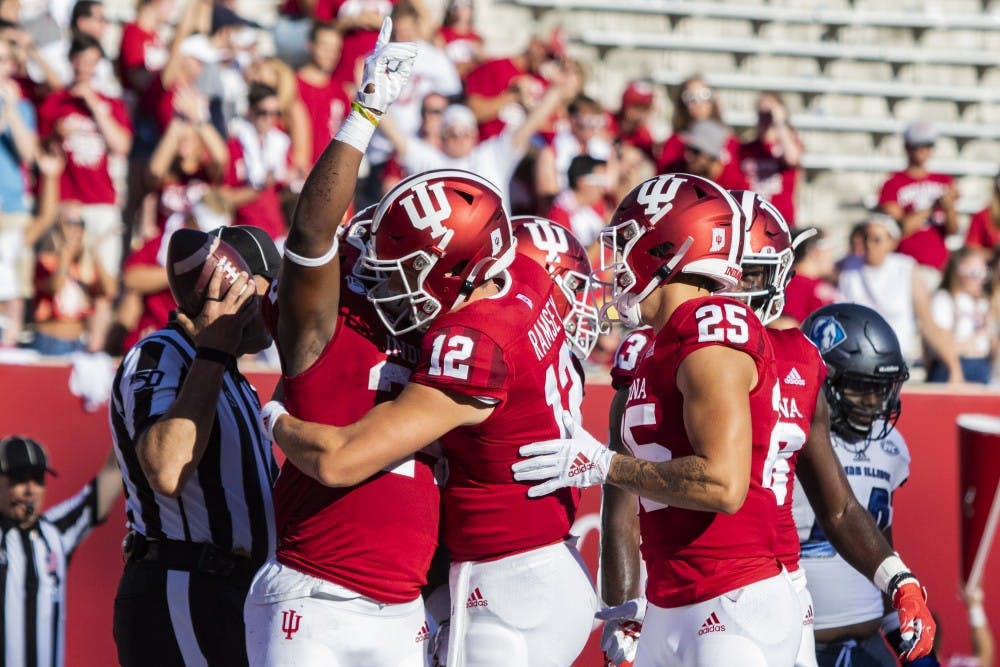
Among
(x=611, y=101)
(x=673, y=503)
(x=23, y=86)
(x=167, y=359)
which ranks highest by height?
(x=611, y=101)

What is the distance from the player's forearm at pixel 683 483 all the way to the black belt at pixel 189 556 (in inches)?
49.2

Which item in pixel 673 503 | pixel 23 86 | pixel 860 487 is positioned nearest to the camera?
pixel 673 503

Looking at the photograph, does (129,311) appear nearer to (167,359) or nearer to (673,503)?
(167,359)

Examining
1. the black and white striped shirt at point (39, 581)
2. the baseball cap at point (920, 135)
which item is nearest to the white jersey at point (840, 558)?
the black and white striped shirt at point (39, 581)

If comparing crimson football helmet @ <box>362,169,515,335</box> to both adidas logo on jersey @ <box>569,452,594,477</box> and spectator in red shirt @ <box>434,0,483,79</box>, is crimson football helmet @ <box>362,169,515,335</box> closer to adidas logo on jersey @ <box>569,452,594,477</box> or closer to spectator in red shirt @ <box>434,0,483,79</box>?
adidas logo on jersey @ <box>569,452,594,477</box>

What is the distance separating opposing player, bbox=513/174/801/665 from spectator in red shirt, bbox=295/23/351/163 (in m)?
5.81

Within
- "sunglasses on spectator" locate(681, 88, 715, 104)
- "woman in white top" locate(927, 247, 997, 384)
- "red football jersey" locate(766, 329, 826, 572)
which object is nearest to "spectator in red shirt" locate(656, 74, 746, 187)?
"sunglasses on spectator" locate(681, 88, 715, 104)

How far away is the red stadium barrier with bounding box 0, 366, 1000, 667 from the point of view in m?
5.87

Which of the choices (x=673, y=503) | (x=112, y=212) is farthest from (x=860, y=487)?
(x=112, y=212)

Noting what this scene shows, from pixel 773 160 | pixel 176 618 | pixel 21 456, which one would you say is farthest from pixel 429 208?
pixel 773 160

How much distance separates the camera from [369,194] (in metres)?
9.40

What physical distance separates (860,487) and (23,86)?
621 cm

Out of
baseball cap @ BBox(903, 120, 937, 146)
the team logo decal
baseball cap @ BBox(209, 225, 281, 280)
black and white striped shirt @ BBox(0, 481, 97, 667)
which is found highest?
baseball cap @ BBox(903, 120, 937, 146)

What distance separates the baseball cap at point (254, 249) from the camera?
166 inches
